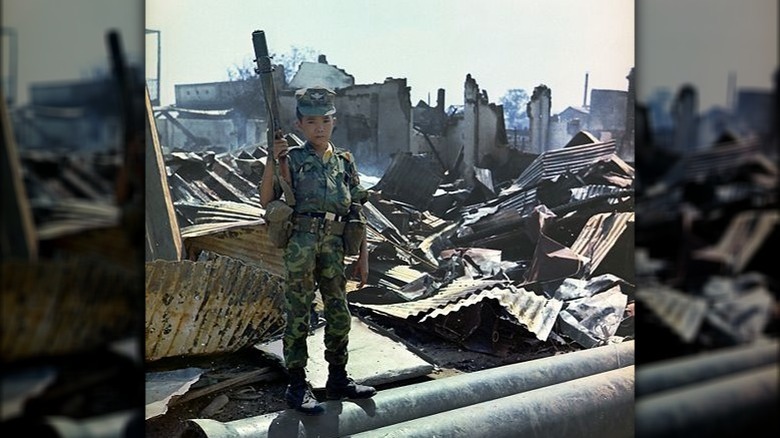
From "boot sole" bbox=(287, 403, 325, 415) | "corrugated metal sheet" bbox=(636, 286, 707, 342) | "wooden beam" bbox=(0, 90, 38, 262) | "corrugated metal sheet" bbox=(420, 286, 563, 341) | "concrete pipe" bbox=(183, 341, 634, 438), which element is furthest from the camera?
"corrugated metal sheet" bbox=(420, 286, 563, 341)

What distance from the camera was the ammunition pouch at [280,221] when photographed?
263 centimetres

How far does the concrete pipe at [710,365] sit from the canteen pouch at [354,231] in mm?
1431

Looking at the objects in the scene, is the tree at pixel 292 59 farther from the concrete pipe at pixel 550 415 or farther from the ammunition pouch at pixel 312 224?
the concrete pipe at pixel 550 415

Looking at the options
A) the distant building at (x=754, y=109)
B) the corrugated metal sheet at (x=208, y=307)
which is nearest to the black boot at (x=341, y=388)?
the corrugated metal sheet at (x=208, y=307)

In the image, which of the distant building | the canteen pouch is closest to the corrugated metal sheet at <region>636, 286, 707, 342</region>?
the distant building

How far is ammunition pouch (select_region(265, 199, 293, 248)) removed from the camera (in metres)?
2.63

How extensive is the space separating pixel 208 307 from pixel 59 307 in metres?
0.55

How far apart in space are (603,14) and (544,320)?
59.5 inches

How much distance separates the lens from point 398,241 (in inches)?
120

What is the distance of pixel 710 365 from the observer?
9.41ft

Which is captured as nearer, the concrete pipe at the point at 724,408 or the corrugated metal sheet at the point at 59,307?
the corrugated metal sheet at the point at 59,307

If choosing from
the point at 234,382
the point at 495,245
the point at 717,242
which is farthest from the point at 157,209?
the point at 717,242

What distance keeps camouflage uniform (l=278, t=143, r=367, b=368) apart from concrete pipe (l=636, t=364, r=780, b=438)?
1.30 meters

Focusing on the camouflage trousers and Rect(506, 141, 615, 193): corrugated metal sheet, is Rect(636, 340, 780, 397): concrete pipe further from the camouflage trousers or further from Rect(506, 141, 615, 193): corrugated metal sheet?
the camouflage trousers
